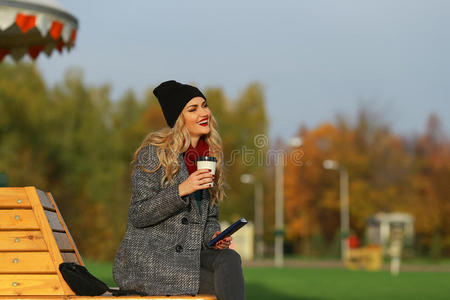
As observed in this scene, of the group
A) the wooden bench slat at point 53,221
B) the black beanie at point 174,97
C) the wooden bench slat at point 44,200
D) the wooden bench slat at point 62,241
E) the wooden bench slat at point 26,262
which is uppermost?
the black beanie at point 174,97

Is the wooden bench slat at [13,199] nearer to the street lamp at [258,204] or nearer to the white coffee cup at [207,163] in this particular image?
the white coffee cup at [207,163]

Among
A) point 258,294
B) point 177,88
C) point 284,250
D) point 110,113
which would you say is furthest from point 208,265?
point 284,250

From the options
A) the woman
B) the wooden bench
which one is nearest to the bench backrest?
the wooden bench

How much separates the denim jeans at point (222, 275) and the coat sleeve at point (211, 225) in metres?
0.21

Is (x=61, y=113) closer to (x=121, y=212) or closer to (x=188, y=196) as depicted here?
(x=121, y=212)

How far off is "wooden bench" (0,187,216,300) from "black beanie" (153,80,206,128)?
3.33 feet

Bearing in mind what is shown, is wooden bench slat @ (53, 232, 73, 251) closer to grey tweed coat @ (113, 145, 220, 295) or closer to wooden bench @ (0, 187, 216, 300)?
wooden bench @ (0, 187, 216, 300)

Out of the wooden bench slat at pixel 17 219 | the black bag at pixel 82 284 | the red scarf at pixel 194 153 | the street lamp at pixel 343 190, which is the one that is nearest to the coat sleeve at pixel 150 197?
the red scarf at pixel 194 153

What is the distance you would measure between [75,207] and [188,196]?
4064cm

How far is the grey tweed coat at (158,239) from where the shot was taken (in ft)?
15.5

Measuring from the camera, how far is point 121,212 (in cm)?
3841

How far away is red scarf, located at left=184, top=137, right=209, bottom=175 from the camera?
16.5ft

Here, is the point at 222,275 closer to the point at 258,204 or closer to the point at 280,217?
the point at 280,217

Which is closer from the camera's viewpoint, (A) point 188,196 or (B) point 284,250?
(A) point 188,196
